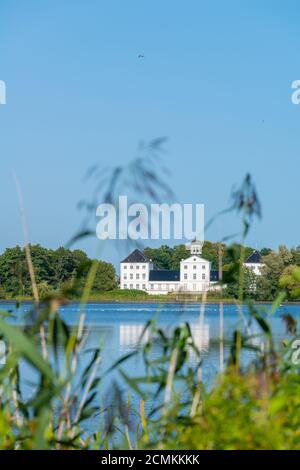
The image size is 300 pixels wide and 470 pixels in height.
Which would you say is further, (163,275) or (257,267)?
(163,275)

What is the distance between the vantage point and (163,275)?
14025 centimetres

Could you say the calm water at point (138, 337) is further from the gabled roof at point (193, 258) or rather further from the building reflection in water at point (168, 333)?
the gabled roof at point (193, 258)

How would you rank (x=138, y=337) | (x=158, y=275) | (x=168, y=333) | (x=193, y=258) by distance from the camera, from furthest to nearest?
1. (x=158, y=275)
2. (x=193, y=258)
3. (x=138, y=337)
4. (x=168, y=333)

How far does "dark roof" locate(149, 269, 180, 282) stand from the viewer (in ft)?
453

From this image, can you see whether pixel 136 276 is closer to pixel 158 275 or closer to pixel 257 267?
pixel 158 275

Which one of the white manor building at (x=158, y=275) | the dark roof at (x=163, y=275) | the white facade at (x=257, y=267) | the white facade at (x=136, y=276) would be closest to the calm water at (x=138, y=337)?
the white facade at (x=257, y=267)

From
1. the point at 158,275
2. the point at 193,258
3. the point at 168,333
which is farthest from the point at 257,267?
the point at 168,333

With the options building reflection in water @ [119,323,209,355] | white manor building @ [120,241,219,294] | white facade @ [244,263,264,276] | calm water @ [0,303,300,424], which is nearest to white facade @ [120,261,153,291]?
white manor building @ [120,241,219,294]

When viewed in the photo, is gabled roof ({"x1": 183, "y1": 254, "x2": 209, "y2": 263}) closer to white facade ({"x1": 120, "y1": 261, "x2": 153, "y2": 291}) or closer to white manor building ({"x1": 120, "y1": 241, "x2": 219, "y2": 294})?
white manor building ({"x1": 120, "y1": 241, "x2": 219, "y2": 294})

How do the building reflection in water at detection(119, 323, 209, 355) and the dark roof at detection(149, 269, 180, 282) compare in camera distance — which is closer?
the building reflection in water at detection(119, 323, 209, 355)
